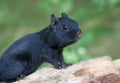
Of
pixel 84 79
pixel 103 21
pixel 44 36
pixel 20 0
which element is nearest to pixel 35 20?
pixel 20 0

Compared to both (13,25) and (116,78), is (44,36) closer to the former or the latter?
(116,78)

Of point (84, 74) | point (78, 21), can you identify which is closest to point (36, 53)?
point (84, 74)

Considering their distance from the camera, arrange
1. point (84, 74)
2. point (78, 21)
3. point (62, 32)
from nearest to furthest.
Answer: point (84, 74)
point (62, 32)
point (78, 21)

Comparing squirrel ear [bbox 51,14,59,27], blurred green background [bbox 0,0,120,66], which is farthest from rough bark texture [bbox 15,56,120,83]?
blurred green background [bbox 0,0,120,66]

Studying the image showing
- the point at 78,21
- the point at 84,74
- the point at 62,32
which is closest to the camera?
the point at 84,74

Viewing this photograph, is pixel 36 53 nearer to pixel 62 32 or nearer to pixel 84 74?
pixel 62 32

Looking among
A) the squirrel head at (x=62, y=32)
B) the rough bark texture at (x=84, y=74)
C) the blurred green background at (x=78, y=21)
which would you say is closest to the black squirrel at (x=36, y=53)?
the squirrel head at (x=62, y=32)

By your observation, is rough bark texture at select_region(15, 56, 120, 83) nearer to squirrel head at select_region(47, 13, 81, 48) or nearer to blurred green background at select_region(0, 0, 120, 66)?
squirrel head at select_region(47, 13, 81, 48)
